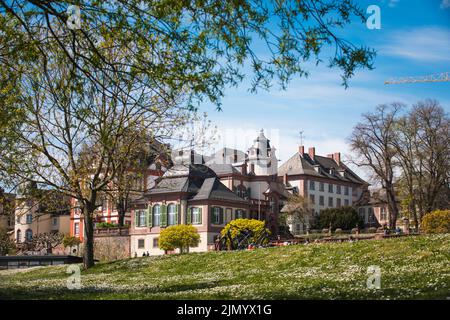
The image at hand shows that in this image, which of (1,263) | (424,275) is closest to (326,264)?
(424,275)

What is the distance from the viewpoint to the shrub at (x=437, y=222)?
44531mm

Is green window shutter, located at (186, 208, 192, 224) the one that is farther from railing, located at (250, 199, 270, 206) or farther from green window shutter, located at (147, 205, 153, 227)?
railing, located at (250, 199, 270, 206)

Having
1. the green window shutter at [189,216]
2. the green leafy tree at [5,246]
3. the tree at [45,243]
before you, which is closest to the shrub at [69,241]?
the tree at [45,243]

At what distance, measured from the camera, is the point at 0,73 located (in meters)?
20.5

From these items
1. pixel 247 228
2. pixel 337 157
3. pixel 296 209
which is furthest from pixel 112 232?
pixel 337 157

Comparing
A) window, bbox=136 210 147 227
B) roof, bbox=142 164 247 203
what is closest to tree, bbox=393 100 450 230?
roof, bbox=142 164 247 203

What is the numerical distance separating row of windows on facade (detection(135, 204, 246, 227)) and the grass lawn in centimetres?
2882

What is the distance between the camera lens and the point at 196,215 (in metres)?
71.9

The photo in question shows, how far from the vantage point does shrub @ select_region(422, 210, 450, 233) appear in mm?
44531

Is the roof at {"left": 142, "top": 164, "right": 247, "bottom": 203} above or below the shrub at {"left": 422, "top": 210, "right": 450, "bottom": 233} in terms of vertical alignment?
above

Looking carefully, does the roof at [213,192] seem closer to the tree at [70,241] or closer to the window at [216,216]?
the window at [216,216]

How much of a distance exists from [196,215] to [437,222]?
105ft
